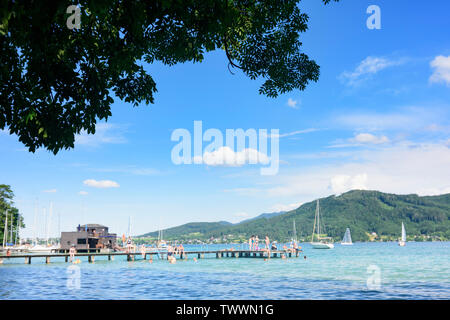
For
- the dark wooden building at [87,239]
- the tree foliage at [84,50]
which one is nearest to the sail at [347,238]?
the dark wooden building at [87,239]

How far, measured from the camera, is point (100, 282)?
3472 centimetres

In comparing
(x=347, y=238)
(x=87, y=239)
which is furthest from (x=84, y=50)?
(x=347, y=238)

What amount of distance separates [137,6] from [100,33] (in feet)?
5.09

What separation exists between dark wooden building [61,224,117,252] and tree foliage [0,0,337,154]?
73336mm

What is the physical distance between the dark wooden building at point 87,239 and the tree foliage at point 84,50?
73.3 m

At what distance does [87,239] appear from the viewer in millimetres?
Answer: 78375

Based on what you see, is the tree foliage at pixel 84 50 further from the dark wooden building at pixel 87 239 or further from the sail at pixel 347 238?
the sail at pixel 347 238

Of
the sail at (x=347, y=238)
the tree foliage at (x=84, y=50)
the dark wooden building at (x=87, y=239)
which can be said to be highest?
the tree foliage at (x=84, y=50)

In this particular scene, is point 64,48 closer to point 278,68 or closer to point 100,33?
point 100,33

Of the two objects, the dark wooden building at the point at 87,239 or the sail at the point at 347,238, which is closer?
the dark wooden building at the point at 87,239

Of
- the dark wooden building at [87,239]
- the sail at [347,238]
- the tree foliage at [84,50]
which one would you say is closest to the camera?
the tree foliage at [84,50]

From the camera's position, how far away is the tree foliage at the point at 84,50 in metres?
7.00
